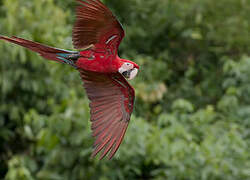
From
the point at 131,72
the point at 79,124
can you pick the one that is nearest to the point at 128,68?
the point at 131,72

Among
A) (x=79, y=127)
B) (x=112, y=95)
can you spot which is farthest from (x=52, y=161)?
(x=112, y=95)

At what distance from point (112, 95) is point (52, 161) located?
6.46 feet

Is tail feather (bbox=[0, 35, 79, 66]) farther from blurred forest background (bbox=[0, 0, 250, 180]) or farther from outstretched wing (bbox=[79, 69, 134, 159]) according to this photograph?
blurred forest background (bbox=[0, 0, 250, 180])

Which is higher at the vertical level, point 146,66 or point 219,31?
point 219,31

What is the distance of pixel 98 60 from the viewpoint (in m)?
2.58

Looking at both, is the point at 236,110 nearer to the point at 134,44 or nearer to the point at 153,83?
the point at 153,83

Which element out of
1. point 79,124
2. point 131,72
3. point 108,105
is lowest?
point 79,124

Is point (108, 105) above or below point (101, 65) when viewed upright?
below

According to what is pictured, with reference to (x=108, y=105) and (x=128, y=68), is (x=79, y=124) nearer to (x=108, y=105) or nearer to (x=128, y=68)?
(x=108, y=105)

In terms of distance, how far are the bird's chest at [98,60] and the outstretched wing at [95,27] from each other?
1.7 inches

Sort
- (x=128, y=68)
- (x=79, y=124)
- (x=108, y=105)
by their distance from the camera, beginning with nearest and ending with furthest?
(x=128, y=68) → (x=108, y=105) → (x=79, y=124)

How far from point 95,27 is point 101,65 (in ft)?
0.71

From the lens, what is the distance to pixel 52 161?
185 inches

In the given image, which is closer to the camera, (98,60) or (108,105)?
(98,60)
